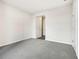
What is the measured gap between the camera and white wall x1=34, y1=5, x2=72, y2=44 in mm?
3555

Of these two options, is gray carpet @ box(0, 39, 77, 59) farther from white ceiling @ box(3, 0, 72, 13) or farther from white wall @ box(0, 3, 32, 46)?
white ceiling @ box(3, 0, 72, 13)

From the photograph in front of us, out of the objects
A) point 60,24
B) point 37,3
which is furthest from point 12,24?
point 60,24

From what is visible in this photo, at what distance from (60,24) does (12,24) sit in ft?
10.2

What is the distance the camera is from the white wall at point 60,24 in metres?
3.55

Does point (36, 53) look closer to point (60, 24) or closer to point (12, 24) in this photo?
point (12, 24)

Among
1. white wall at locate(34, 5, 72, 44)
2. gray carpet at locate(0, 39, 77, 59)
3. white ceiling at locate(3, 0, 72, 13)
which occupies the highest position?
white ceiling at locate(3, 0, 72, 13)

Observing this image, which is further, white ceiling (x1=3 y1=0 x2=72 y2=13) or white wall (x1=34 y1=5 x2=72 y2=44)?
white wall (x1=34 y1=5 x2=72 y2=44)

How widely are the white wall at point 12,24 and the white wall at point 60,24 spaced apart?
1.83 meters

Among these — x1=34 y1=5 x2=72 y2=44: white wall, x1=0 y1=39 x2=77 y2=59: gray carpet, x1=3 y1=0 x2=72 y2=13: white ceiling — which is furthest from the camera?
x1=34 y1=5 x2=72 y2=44: white wall

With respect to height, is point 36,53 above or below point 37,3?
below

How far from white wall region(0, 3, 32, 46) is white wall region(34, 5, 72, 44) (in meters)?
1.83

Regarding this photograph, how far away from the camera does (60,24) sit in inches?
152

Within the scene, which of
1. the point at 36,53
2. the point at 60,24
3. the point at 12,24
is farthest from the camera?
the point at 60,24

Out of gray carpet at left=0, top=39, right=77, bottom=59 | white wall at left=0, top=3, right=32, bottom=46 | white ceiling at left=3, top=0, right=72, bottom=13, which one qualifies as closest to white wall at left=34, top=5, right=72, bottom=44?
white ceiling at left=3, top=0, right=72, bottom=13
